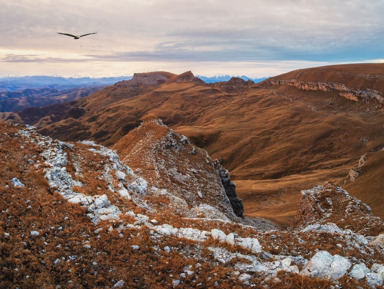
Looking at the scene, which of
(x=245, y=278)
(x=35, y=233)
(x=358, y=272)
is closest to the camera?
(x=245, y=278)

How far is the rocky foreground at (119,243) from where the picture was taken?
1164 centimetres

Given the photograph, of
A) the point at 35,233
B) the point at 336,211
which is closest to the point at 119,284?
the point at 35,233

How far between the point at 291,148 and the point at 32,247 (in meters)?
172

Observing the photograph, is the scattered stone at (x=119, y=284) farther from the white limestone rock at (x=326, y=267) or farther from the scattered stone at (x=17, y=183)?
the scattered stone at (x=17, y=183)

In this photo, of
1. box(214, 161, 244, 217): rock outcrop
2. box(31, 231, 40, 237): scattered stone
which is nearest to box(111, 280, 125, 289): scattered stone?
box(31, 231, 40, 237): scattered stone

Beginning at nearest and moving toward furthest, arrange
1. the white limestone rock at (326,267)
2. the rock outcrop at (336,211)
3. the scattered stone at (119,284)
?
the scattered stone at (119,284) < the white limestone rock at (326,267) < the rock outcrop at (336,211)

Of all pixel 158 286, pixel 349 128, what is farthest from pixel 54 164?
pixel 349 128

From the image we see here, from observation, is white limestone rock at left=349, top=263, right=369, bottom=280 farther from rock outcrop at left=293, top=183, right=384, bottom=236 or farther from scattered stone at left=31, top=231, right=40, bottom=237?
scattered stone at left=31, top=231, right=40, bottom=237

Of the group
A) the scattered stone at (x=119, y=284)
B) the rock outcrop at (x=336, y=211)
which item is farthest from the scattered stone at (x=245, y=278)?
the rock outcrop at (x=336, y=211)

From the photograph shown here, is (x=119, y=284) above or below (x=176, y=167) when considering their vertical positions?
above

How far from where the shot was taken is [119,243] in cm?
1403

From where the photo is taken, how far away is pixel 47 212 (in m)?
15.0

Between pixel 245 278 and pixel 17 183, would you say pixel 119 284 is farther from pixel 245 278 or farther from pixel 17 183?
pixel 17 183

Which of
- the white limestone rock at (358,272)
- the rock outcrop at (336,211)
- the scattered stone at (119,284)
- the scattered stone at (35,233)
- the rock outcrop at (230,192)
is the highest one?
the scattered stone at (35,233)
